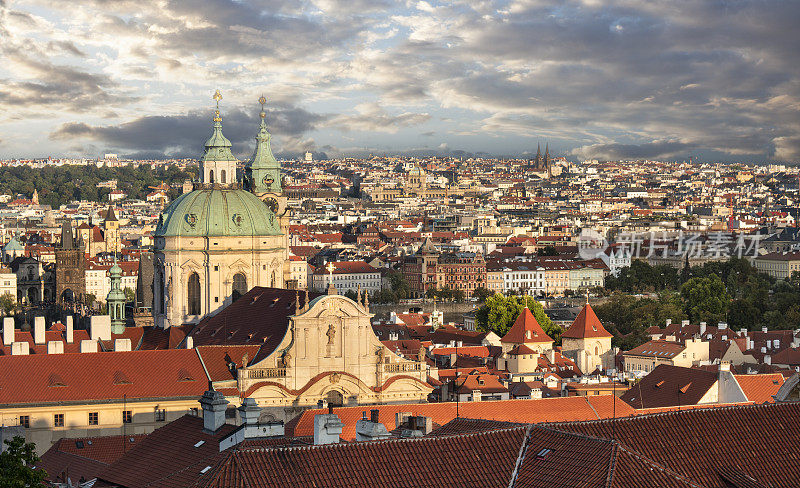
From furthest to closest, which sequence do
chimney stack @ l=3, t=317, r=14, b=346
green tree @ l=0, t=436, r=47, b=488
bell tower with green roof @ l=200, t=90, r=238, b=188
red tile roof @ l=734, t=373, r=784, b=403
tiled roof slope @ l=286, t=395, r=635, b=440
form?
bell tower with green roof @ l=200, t=90, r=238, b=188, chimney stack @ l=3, t=317, r=14, b=346, red tile roof @ l=734, t=373, r=784, b=403, tiled roof slope @ l=286, t=395, r=635, b=440, green tree @ l=0, t=436, r=47, b=488

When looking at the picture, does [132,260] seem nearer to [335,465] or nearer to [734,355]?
[734,355]

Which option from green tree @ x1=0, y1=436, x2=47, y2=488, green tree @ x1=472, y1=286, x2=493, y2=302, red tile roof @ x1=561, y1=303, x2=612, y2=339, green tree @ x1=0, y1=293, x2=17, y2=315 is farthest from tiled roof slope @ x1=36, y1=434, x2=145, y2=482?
green tree @ x1=472, y1=286, x2=493, y2=302

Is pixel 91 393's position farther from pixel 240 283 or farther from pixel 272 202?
pixel 272 202

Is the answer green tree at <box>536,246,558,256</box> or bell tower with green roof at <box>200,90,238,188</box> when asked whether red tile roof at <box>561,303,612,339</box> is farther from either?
green tree at <box>536,246,558,256</box>

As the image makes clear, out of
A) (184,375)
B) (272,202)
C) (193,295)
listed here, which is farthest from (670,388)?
(272,202)

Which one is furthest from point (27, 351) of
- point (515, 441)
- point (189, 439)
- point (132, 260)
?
point (132, 260)

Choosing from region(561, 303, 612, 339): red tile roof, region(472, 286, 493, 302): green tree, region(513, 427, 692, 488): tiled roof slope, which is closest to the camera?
region(513, 427, 692, 488): tiled roof slope
